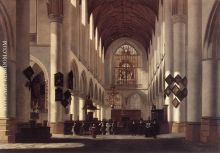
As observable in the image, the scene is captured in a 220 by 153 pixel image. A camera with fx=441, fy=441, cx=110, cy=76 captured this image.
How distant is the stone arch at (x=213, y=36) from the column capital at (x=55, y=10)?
438 inches

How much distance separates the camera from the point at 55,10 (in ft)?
85.7

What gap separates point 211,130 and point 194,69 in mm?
2947

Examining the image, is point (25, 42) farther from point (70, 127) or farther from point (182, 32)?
point (182, 32)

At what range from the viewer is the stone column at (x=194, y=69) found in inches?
709

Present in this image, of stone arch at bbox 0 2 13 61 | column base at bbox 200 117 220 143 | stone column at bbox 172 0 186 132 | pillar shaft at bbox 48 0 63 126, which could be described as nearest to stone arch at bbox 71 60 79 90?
pillar shaft at bbox 48 0 63 126

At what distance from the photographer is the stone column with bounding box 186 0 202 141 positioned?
18.0 metres

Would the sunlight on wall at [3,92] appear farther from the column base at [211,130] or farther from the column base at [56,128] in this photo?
the column base at [56,128]

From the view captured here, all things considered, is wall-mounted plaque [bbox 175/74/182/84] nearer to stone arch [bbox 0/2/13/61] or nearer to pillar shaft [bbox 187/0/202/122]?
pillar shaft [bbox 187/0/202/122]

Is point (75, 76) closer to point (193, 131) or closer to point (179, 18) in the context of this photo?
point (179, 18)

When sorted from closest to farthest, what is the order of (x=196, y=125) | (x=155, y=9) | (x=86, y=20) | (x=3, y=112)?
(x=3, y=112) < (x=196, y=125) < (x=86, y=20) < (x=155, y=9)

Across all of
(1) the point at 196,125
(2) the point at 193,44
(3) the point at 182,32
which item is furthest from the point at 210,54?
(3) the point at 182,32

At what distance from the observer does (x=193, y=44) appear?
18.2 m

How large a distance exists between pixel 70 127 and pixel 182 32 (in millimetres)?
8931

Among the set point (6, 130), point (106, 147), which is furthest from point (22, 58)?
point (106, 147)
